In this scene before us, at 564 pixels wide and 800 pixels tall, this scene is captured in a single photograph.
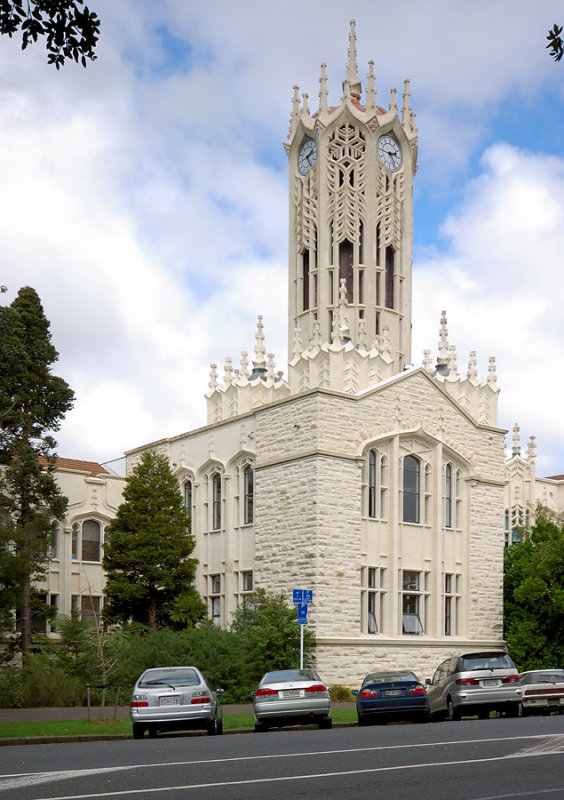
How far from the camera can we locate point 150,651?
35219 mm

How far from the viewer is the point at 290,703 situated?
77.5ft

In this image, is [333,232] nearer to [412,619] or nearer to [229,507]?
[229,507]

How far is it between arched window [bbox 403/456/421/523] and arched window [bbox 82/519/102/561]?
12.8 m

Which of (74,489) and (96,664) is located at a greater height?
(74,489)

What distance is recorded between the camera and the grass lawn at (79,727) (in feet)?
73.4

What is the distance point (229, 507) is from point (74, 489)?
6913mm

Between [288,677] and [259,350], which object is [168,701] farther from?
[259,350]

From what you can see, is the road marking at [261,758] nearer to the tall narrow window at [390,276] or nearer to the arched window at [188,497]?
the arched window at [188,497]

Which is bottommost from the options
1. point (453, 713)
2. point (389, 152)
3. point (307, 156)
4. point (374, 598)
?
point (453, 713)

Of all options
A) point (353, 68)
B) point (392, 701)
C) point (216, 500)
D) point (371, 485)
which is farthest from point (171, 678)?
point (353, 68)

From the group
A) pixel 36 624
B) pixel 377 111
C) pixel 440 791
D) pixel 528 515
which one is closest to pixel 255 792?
pixel 440 791

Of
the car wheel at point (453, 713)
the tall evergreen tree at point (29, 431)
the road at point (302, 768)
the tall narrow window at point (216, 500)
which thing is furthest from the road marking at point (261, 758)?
the tall narrow window at point (216, 500)

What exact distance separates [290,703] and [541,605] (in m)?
19.1

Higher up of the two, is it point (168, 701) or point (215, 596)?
point (168, 701)
